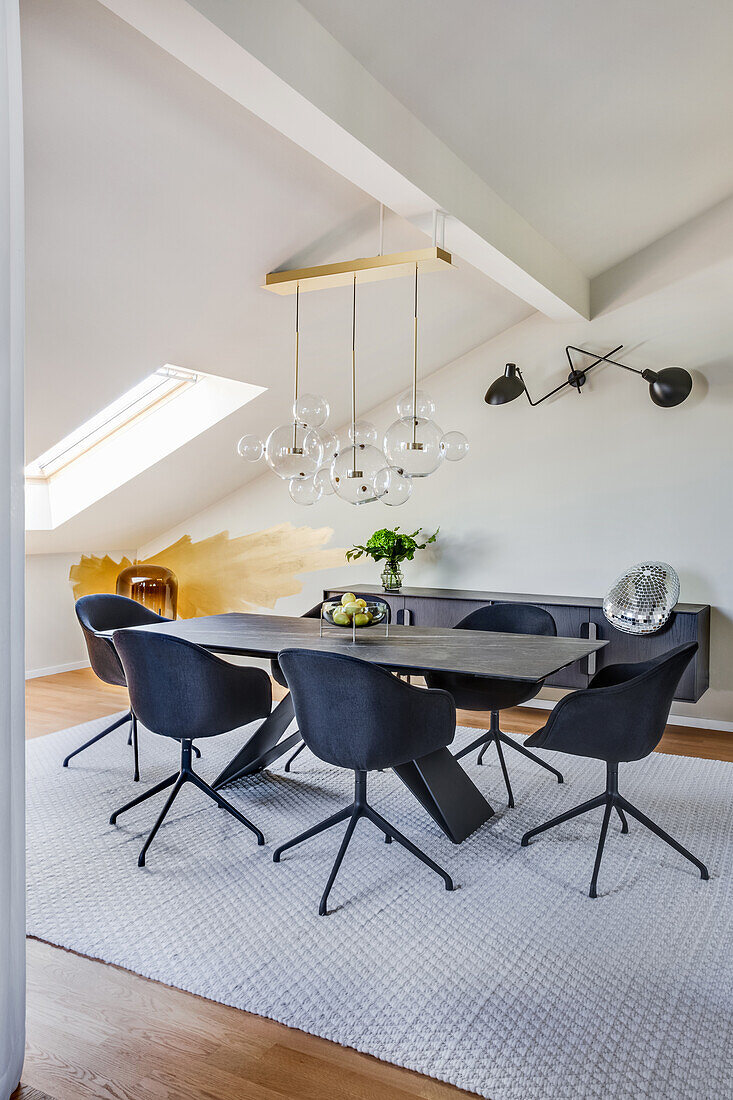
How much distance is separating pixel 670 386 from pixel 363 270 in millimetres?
2087

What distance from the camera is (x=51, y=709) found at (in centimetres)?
480

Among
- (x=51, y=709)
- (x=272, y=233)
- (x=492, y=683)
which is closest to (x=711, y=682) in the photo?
(x=492, y=683)

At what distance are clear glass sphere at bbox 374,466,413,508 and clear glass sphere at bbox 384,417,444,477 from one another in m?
0.03

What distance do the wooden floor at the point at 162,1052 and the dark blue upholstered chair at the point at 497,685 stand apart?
1.51m

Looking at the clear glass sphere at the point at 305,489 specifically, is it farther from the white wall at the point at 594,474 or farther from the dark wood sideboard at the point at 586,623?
the white wall at the point at 594,474

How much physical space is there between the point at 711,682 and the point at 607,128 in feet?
9.77

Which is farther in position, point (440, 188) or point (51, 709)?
point (51, 709)

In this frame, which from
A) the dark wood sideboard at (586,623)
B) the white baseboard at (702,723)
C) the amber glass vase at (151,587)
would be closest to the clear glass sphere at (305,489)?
the dark wood sideboard at (586,623)

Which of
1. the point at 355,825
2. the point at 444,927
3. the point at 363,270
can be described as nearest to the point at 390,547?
the point at 363,270

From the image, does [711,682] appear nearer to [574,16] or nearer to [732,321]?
[732,321]

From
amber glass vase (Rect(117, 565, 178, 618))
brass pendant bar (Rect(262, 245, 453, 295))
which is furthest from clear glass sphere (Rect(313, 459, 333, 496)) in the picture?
amber glass vase (Rect(117, 565, 178, 618))

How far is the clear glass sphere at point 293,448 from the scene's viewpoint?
9.77 feet

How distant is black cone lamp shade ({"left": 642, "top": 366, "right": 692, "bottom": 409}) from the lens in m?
4.32

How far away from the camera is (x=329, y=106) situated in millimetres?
2346
